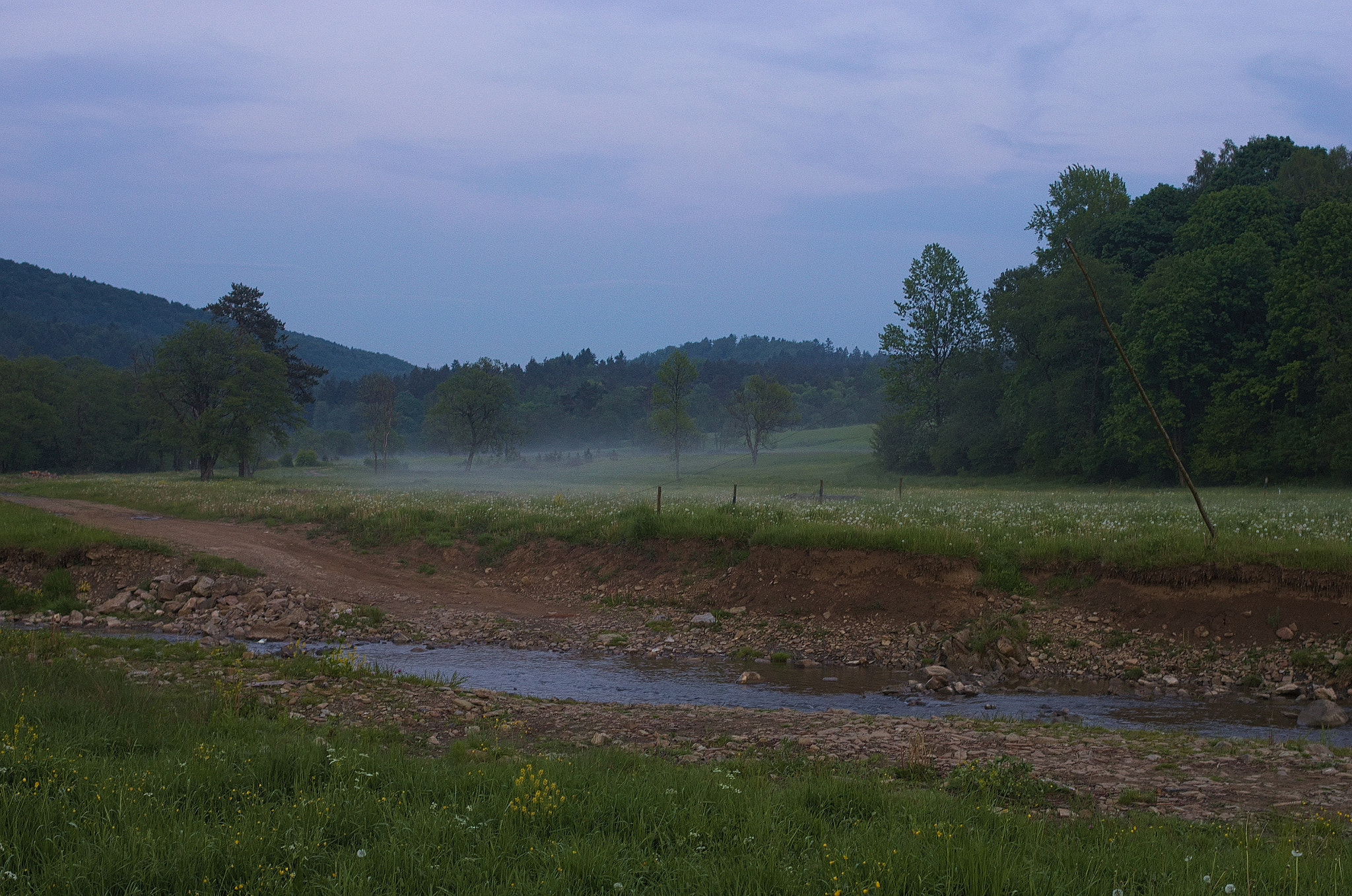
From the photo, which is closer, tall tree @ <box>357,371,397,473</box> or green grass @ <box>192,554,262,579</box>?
green grass @ <box>192,554,262,579</box>

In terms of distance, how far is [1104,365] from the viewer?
184 ft

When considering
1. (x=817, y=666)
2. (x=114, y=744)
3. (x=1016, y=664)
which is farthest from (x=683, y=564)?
(x=114, y=744)

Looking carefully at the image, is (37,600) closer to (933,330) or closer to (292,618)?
(292,618)

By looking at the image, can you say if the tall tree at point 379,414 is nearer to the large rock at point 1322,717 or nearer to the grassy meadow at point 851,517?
the grassy meadow at point 851,517

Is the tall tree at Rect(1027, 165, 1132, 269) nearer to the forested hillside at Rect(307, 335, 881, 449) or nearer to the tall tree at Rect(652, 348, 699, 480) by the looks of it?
the tall tree at Rect(652, 348, 699, 480)

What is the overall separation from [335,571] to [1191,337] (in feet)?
147

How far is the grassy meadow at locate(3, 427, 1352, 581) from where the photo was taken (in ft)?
57.3

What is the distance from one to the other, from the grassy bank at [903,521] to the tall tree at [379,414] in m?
52.4

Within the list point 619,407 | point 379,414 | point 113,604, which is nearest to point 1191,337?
point 113,604

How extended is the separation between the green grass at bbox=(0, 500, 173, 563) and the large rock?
80.4ft

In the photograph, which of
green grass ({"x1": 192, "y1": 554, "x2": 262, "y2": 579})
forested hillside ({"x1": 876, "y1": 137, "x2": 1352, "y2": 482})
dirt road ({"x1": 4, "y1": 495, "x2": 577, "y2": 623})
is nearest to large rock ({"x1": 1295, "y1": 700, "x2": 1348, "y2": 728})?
dirt road ({"x1": 4, "y1": 495, "x2": 577, "y2": 623})

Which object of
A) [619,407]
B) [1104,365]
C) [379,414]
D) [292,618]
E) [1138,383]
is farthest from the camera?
[619,407]

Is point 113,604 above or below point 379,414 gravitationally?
below

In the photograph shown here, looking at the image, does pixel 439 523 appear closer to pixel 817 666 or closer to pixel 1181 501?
pixel 817 666
